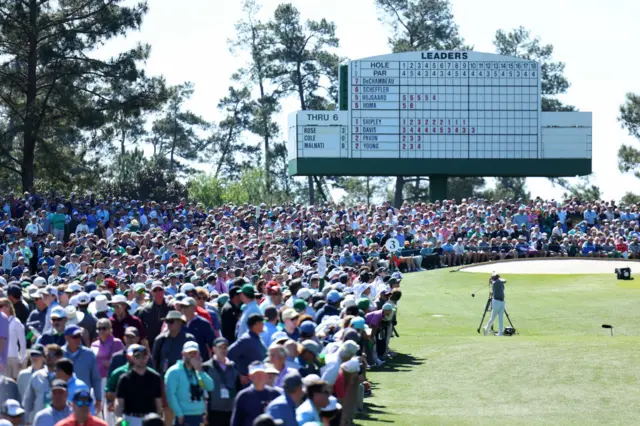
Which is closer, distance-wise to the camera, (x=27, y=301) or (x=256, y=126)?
(x=27, y=301)

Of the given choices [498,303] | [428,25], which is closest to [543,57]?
[428,25]

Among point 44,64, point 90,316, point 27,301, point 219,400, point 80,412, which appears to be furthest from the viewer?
point 44,64

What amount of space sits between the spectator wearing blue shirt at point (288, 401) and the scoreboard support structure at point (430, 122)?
41.9 meters

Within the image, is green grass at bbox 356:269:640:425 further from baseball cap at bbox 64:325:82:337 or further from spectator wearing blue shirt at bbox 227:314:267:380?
baseball cap at bbox 64:325:82:337

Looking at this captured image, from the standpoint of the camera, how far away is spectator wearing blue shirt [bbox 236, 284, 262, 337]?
1533 centimetres

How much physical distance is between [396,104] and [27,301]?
113 ft

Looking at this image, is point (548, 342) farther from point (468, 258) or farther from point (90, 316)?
point (468, 258)

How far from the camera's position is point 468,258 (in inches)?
1764

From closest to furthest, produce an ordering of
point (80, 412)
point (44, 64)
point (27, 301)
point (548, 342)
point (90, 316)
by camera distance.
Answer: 1. point (80, 412)
2. point (90, 316)
3. point (27, 301)
4. point (548, 342)
5. point (44, 64)

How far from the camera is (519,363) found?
22.0 metres

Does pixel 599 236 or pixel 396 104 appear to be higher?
pixel 396 104

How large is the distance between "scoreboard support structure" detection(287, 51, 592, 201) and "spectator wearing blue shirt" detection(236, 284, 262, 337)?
119ft

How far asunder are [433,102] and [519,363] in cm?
3114

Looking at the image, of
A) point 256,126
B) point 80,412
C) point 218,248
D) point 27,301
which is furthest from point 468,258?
point 256,126
